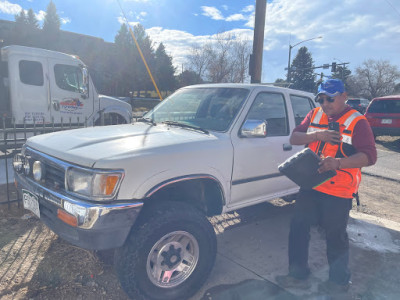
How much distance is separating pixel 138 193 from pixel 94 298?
1105 mm

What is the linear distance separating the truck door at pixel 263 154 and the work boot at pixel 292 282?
2.77 feet

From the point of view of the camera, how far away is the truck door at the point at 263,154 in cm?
312

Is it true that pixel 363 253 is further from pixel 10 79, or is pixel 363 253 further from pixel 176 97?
pixel 10 79

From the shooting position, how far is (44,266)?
3.04m

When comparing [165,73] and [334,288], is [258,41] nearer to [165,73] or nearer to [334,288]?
[334,288]

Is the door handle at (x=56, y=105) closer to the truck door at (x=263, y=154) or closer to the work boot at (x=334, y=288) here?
the truck door at (x=263, y=154)

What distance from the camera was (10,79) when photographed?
7742mm

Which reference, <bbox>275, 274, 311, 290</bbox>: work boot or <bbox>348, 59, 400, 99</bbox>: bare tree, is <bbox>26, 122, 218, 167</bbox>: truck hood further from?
<bbox>348, 59, 400, 99</bbox>: bare tree

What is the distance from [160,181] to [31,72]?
7.22m

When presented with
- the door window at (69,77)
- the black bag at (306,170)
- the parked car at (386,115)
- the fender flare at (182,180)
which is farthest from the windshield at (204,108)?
the parked car at (386,115)

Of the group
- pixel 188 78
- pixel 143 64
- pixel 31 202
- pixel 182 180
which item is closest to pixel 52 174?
pixel 31 202

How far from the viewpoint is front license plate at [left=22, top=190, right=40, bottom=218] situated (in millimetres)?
2650

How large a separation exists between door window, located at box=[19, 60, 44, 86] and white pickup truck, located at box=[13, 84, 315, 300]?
5756 millimetres

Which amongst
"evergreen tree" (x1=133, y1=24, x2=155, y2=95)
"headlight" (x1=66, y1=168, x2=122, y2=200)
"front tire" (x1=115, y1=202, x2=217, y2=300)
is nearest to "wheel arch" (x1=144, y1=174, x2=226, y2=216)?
"front tire" (x1=115, y1=202, x2=217, y2=300)
